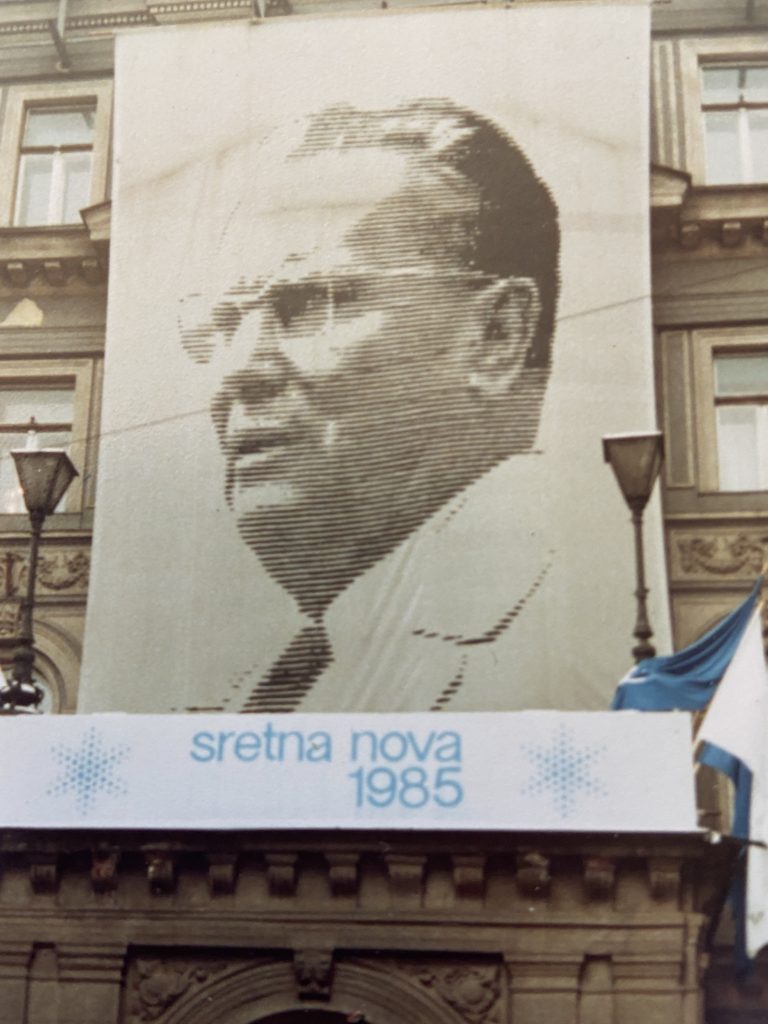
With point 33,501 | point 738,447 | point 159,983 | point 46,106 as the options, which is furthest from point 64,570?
A: point 738,447

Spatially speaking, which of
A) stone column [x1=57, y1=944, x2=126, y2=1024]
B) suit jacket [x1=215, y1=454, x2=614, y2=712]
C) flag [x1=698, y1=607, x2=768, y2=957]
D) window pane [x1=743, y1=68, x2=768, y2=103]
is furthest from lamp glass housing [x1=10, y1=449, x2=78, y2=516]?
window pane [x1=743, y1=68, x2=768, y2=103]

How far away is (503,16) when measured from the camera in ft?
69.9

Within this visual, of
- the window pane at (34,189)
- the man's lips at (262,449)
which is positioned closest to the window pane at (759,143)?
the man's lips at (262,449)

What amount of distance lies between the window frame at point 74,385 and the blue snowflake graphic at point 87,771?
5.72 meters

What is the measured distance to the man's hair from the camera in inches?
786

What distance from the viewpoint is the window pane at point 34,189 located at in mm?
22625

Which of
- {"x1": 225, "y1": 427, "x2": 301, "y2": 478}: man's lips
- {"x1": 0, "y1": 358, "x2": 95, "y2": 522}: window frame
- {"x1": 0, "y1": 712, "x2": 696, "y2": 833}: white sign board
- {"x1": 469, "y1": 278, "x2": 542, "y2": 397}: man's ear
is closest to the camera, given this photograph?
{"x1": 0, "y1": 712, "x2": 696, "y2": 833}: white sign board

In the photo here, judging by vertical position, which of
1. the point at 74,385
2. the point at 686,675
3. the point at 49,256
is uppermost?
the point at 49,256

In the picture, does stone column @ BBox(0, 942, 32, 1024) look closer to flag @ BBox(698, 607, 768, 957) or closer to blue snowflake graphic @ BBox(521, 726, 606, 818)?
blue snowflake graphic @ BBox(521, 726, 606, 818)

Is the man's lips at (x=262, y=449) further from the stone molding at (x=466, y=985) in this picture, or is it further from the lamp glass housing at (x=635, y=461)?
the stone molding at (x=466, y=985)

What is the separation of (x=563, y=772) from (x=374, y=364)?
6479mm

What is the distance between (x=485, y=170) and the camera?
20.5m

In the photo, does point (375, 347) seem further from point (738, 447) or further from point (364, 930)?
point (364, 930)

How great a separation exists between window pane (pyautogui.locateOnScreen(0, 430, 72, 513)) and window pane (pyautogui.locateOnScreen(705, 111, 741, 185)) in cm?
885
